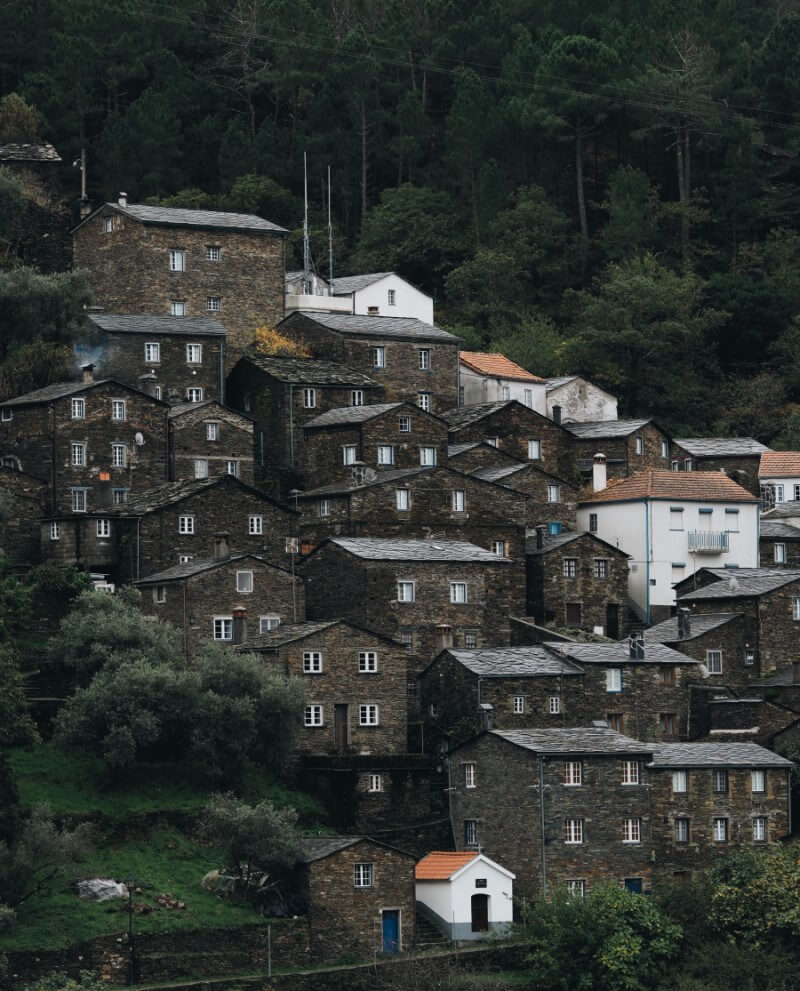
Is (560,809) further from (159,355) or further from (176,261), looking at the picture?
(176,261)

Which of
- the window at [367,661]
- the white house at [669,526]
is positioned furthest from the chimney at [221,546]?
the white house at [669,526]

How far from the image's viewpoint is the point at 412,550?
8538 centimetres

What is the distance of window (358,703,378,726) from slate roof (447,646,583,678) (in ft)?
11.2

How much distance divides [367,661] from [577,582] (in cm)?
1473

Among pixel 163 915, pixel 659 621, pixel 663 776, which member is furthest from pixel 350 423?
pixel 163 915

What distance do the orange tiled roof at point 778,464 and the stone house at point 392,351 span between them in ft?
44.7

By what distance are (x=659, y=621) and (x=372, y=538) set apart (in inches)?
518

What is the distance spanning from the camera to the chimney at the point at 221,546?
8488 cm

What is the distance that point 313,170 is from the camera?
129m

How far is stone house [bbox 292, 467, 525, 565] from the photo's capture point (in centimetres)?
8981

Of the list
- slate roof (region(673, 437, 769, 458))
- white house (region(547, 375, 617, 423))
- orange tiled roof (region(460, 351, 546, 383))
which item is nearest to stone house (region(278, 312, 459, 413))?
orange tiled roof (region(460, 351, 546, 383))

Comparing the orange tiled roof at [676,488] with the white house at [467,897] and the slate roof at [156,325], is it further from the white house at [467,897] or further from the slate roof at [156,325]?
the white house at [467,897]

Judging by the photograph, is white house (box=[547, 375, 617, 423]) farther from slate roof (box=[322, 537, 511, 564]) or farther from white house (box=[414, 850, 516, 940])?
white house (box=[414, 850, 516, 940])

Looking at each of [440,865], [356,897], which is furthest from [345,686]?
[356,897]
